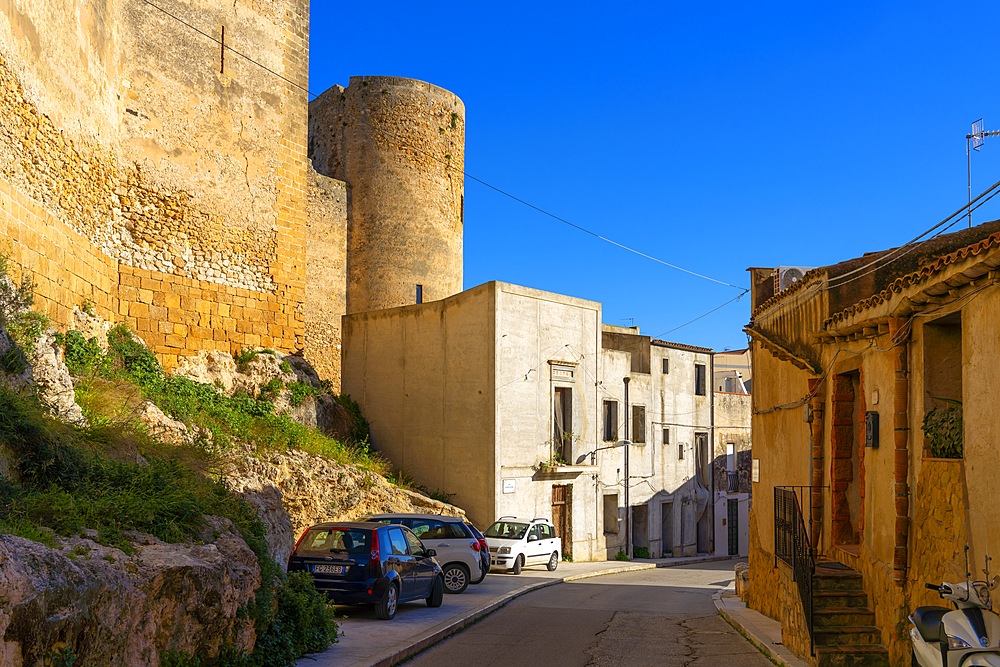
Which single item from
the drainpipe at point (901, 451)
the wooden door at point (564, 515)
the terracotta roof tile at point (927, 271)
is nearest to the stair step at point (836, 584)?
the drainpipe at point (901, 451)

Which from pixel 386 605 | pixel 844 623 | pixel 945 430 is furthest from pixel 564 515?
pixel 945 430

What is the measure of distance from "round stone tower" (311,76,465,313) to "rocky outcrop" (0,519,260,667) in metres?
25.5

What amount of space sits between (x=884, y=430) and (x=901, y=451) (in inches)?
29.0

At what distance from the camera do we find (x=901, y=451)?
9.70 metres

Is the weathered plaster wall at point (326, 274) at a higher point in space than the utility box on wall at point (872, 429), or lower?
higher

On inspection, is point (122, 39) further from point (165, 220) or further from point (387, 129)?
point (387, 129)

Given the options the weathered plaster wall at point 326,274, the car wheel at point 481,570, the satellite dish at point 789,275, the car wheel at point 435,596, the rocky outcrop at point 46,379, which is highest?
the weathered plaster wall at point 326,274

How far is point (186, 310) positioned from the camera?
21.6 meters

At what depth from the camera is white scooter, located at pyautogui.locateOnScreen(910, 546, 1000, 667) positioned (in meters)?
6.44

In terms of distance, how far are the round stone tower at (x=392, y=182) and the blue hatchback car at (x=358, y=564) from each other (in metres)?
20.6

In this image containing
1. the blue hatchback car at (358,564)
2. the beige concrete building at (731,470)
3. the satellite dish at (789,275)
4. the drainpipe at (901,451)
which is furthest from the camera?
the beige concrete building at (731,470)

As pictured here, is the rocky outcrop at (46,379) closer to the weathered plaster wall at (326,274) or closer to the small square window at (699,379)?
the weathered plaster wall at (326,274)

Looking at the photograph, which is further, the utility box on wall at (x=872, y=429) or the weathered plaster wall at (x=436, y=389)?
the weathered plaster wall at (x=436, y=389)

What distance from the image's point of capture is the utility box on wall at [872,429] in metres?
10.7
